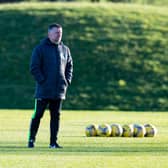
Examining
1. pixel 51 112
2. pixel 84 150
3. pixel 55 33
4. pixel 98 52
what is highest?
pixel 55 33

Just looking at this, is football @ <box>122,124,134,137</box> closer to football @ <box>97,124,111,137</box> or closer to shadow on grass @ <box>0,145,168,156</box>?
football @ <box>97,124,111,137</box>

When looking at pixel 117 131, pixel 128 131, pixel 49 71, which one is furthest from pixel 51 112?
pixel 128 131

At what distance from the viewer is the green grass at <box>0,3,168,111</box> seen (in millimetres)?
45250

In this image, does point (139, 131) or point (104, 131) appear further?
point (139, 131)

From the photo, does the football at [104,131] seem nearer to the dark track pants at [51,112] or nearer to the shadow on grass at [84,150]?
the shadow on grass at [84,150]

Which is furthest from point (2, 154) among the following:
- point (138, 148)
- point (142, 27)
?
point (142, 27)

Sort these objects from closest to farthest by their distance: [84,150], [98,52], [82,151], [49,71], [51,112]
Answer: [82,151] < [84,150] < [49,71] < [51,112] < [98,52]

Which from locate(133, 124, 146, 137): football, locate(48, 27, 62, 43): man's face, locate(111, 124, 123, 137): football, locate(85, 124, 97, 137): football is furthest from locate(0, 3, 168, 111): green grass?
locate(48, 27, 62, 43): man's face

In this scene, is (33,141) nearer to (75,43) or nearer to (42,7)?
(75,43)

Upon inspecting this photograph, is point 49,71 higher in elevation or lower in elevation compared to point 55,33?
lower

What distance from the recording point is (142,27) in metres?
58.9

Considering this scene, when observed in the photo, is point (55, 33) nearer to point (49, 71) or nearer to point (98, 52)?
point (49, 71)

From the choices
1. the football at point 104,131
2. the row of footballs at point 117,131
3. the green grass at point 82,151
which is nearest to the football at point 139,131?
the row of footballs at point 117,131

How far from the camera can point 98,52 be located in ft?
174
